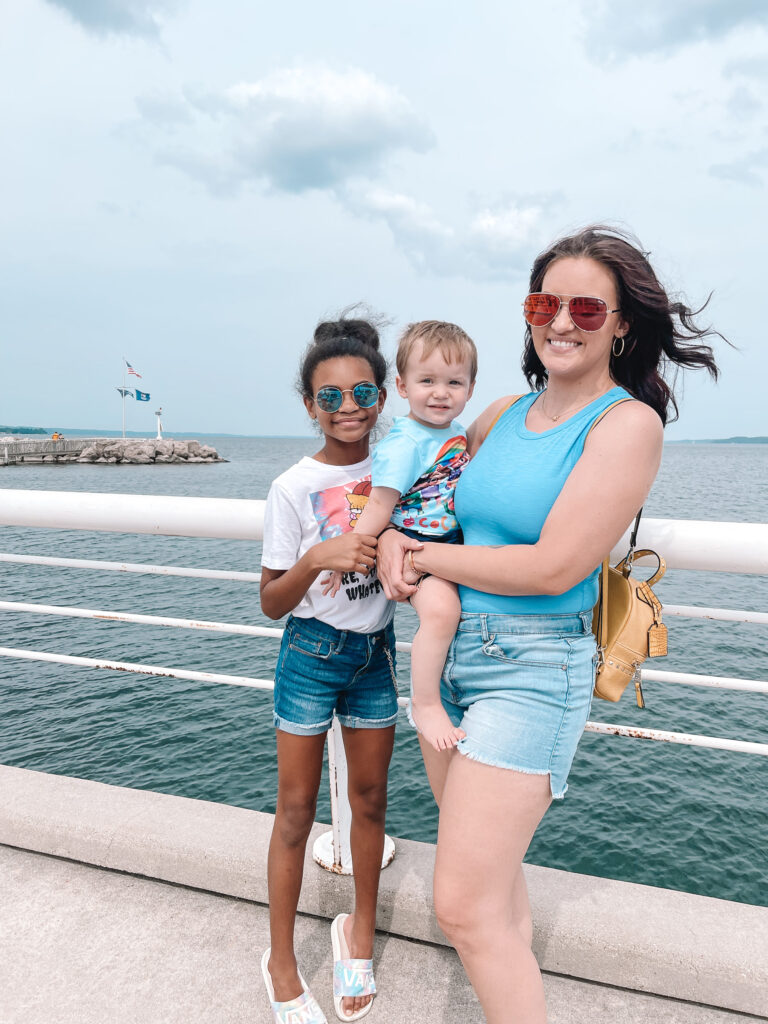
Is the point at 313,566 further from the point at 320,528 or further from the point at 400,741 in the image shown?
the point at 400,741

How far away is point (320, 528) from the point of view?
6.33 feet

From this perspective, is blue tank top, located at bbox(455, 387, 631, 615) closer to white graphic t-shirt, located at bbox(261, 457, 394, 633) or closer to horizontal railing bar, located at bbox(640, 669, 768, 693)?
white graphic t-shirt, located at bbox(261, 457, 394, 633)

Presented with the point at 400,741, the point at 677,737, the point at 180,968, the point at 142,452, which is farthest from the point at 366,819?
the point at 142,452

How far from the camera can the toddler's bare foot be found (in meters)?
1.62

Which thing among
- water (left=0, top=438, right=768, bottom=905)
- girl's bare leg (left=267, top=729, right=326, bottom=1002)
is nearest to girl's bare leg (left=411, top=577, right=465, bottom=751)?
girl's bare leg (left=267, top=729, right=326, bottom=1002)

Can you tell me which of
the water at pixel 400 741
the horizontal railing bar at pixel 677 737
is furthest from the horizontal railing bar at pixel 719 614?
the water at pixel 400 741

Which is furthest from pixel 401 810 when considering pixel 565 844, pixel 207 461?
pixel 207 461

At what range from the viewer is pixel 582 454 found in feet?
4.97

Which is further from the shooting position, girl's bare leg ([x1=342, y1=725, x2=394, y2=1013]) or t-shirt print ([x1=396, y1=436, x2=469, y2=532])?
girl's bare leg ([x1=342, y1=725, x2=394, y2=1013])

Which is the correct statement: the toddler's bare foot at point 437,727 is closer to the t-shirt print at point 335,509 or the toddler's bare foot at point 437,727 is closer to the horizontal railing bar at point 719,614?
the t-shirt print at point 335,509

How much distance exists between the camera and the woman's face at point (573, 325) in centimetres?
163

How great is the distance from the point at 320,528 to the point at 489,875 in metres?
0.94

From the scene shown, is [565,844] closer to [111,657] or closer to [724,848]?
[724,848]

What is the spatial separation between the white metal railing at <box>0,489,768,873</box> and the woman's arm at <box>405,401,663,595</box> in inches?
18.7
